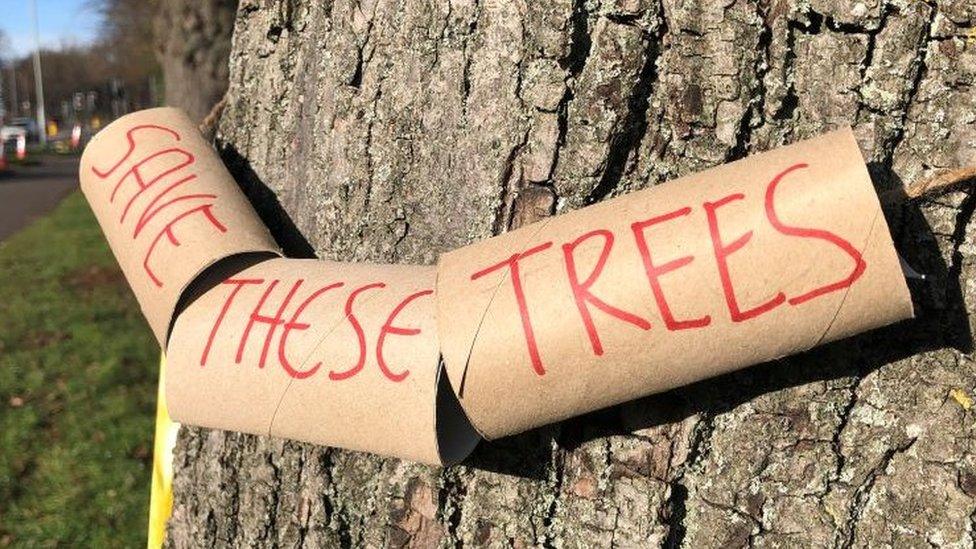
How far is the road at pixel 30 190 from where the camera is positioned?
12391mm

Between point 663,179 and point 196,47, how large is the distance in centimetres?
471

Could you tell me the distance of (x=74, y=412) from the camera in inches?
170

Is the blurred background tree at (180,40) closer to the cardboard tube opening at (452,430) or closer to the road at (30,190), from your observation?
the road at (30,190)

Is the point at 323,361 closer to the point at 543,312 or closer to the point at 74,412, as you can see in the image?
the point at 543,312

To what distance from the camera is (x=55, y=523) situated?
3.29 meters

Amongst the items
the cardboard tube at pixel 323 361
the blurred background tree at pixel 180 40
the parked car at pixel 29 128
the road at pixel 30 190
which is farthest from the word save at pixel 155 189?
the parked car at pixel 29 128

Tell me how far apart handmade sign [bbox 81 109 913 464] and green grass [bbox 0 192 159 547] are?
2.55 meters

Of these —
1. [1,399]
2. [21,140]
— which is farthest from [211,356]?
[21,140]

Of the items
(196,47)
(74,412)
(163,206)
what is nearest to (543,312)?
(163,206)

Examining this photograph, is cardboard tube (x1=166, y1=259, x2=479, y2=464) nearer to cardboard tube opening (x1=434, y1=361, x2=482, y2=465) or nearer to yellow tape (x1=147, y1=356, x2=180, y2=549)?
cardboard tube opening (x1=434, y1=361, x2=482, y2=465)

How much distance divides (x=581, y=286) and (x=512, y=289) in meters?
0.08

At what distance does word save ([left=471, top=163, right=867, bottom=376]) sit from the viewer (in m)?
0.87

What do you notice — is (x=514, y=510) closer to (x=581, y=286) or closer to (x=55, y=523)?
(x=581, y=286)

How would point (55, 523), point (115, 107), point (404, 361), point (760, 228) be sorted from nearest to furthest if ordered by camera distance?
point (760, 228) < point (404, 361) < point (55, 523) < point (115, 107)
